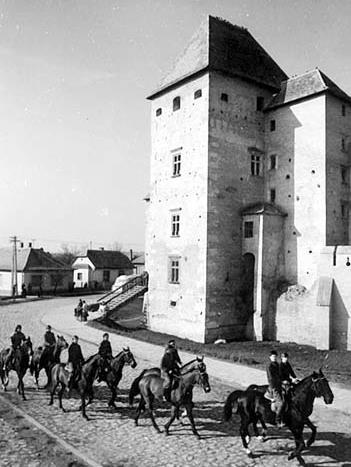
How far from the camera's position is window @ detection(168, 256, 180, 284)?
2688 centimetres

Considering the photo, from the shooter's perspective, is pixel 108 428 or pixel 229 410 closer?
pixel 229 410

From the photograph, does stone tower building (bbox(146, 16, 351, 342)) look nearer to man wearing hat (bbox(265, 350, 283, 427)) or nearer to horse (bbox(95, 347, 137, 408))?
horse (bbox(95, 347, 137, 408))

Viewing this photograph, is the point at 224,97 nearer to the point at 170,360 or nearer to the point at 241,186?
the point at 241,186

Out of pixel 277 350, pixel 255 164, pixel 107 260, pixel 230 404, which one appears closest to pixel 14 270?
pixel 107 260

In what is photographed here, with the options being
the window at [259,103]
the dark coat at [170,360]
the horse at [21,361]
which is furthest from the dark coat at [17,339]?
the window at [259,103]

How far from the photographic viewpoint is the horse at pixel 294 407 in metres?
8.93

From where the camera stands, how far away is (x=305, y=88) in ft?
83.2

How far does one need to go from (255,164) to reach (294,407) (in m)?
19.9

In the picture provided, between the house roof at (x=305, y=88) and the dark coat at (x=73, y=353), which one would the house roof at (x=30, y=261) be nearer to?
the house roof at (x=305, y=88)

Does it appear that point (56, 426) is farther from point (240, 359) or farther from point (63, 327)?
point (63, 327)

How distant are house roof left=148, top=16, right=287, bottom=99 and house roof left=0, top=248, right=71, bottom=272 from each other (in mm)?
32078

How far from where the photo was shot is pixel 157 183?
28625 mm

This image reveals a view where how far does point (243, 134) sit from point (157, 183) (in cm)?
661

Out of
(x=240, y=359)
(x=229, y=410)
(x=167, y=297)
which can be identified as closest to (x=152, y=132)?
(x=167, y=297)
